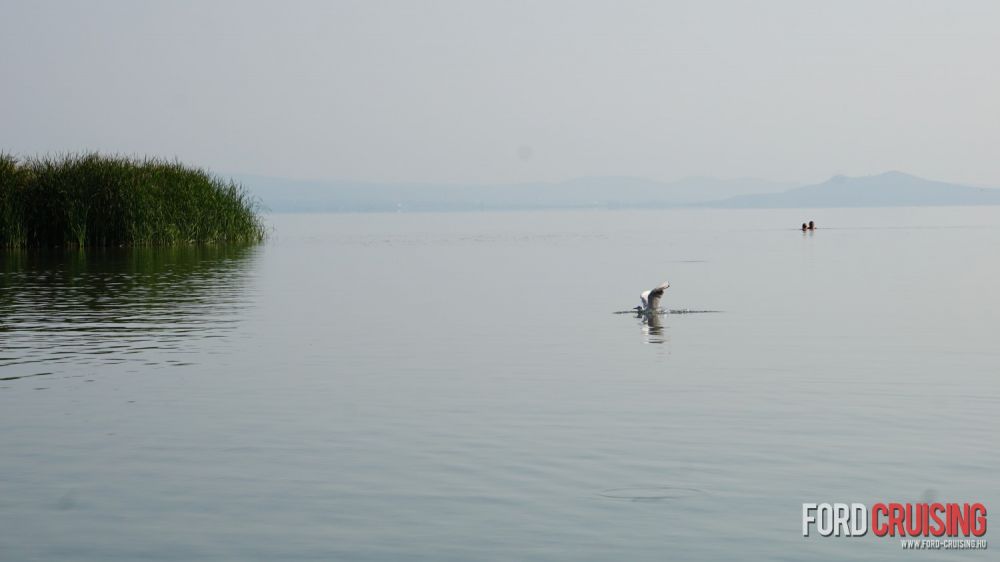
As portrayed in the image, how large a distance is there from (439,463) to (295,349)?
998cm

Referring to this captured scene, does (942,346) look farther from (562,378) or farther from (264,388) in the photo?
(264,388)

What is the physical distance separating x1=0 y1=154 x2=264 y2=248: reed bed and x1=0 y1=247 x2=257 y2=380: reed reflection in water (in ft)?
13.8

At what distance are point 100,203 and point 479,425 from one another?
44936mm

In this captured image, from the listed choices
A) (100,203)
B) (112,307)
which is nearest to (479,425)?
(112,307)

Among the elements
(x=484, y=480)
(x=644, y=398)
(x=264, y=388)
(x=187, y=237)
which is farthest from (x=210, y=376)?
(x=187, y=237)

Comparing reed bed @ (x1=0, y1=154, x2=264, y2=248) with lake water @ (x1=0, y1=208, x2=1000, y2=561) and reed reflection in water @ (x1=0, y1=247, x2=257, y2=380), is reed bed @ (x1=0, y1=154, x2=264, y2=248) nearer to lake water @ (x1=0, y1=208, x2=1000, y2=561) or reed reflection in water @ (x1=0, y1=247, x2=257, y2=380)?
reed reflection in water @ (x1=0, y1=247, x2=257, y2=380)

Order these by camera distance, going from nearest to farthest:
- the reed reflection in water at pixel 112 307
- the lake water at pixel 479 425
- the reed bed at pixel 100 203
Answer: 1. the lake water at pixel 479 425
2. the reed reflection in water at pixel 112 307
3. the reed bed at pixel 100 203

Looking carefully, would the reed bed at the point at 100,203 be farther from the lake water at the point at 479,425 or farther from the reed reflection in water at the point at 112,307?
the lake water at the point at 479,425

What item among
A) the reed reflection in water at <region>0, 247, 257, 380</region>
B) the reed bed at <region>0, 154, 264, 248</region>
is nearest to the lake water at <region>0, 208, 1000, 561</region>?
the reed reflection in water at <region>0, 247, 257, 380</region>

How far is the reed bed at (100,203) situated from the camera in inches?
2115

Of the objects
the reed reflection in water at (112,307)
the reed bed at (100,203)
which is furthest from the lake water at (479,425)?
the reed bed at (100,203)

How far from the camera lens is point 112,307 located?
1169 inches

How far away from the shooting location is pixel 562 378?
A: 1811 centimetres

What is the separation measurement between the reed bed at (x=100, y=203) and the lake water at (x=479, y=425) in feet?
76.1
